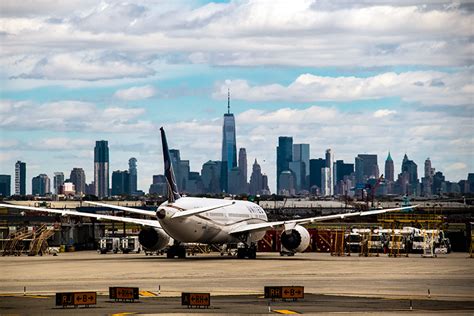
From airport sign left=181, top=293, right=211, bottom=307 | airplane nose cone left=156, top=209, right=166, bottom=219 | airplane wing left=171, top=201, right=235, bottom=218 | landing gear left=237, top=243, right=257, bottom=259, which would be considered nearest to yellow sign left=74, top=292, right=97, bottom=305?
airport sign left=181, top=293, right=211, bottom=307

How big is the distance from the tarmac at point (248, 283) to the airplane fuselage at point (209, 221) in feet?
8.72

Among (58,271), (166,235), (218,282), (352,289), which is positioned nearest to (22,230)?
(166,235)

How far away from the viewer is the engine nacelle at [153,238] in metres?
99.5

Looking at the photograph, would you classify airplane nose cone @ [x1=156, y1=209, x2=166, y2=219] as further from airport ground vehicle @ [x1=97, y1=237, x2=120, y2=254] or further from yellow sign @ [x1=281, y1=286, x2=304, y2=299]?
yellow sign @ [x1=281, y1=286, x2=304, y2=299]

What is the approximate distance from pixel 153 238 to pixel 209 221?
608cm

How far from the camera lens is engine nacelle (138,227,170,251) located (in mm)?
99500

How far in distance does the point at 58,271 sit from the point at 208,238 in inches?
875

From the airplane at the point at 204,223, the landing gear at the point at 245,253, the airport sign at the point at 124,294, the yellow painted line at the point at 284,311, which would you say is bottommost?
the yellow painted line at the point at 284,311

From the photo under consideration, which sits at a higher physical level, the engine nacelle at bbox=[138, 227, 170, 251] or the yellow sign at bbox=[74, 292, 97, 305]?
the engine nacelle at bbox=[138, 227, 170, 251]

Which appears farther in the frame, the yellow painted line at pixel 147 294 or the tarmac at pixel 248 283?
the yellow painted line at pixel 147 294

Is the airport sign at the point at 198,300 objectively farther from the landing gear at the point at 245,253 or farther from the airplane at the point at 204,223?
the landing gear at the point at 245,253

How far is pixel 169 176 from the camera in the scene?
94812 millimetres

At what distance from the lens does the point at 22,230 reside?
12619 cm

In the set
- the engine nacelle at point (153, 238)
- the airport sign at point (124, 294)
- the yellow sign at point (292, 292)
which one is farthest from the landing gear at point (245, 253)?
the airport sign at point (124, 294)
